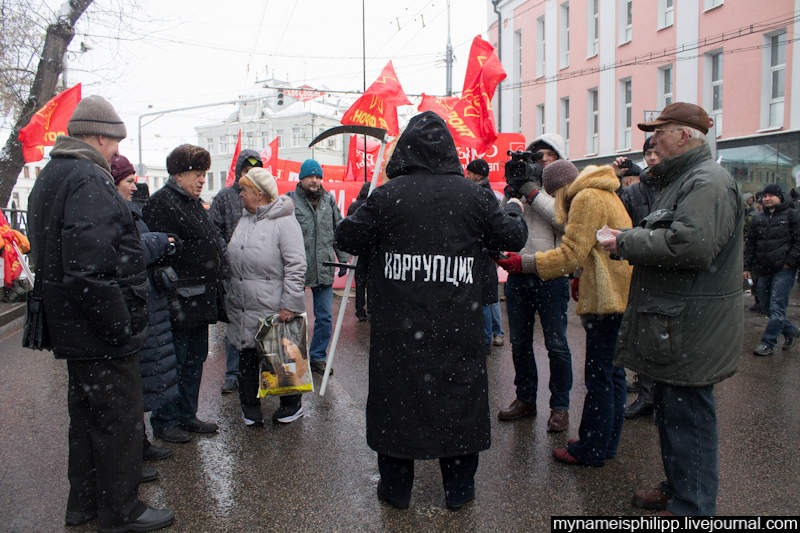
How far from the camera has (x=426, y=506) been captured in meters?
3.25

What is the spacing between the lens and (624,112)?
20562 mm

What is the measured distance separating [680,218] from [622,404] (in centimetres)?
148

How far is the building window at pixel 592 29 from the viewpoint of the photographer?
2156 centimetres

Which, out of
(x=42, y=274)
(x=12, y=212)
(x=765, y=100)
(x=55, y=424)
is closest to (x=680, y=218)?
(x=42, y=274)

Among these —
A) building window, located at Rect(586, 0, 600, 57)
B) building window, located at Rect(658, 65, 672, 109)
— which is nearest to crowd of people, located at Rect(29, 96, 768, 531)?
building window, located at Rect(658, 65, 672, 109)

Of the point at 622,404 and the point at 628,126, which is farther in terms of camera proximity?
the point at 628,126

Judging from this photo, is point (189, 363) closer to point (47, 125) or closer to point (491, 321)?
point (491, 321)

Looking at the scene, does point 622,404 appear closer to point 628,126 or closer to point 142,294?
point 142,294

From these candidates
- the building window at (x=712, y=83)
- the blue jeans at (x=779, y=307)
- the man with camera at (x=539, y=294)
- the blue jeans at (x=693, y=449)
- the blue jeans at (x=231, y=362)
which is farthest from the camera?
the building window at (x=712, y=83)

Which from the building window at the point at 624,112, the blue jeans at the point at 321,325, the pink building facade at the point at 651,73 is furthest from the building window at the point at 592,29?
the blue jeans at the point at 321,325

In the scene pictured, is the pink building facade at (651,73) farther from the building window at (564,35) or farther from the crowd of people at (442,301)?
the crowd of people at (442,301)

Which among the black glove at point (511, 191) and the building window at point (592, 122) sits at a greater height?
the building window at point (592, 122)

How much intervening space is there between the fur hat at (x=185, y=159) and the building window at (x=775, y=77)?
49.0 ft

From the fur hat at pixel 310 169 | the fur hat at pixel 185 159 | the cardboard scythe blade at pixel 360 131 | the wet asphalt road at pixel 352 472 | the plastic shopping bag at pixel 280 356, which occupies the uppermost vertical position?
the cardboard scythe blade at pixel 360 131
